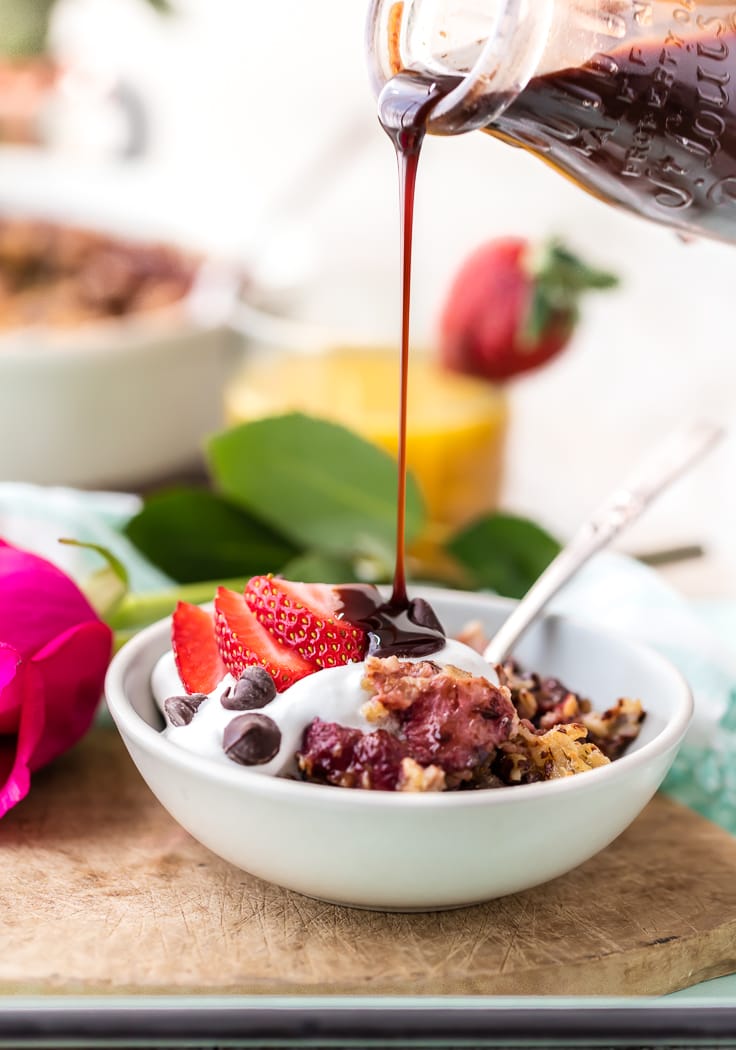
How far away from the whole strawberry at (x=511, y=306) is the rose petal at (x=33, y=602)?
2.66ft

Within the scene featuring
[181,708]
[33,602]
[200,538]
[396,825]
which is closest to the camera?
[396,825]

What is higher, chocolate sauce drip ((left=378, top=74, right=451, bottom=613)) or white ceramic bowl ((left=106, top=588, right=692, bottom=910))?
chocolate sauce drip ((left=378, top=74, right=451, bottom=613))

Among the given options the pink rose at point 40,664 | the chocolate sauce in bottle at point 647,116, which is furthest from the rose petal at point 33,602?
the chocolate sauce in bottle at point 647,116

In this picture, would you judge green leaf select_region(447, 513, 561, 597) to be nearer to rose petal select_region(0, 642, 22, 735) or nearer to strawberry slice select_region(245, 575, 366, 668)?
strawberry slice select_region(245, 575, 366, 668)

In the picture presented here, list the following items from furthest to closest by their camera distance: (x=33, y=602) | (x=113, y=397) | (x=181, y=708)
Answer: (x=113, y=397) < (x=33, y=602) < (x=181, y=708)

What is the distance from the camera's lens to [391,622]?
0.88m

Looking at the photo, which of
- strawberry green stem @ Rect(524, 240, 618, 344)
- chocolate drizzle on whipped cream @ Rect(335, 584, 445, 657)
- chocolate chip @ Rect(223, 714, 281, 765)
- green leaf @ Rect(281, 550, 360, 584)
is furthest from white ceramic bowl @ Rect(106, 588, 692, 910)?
strawberry green stem @ Rect(524, 240, 618, 344)

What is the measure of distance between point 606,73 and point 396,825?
0.53 metres

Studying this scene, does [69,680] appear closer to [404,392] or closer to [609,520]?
[404,392]

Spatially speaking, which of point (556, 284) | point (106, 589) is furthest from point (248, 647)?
point (556, 284)

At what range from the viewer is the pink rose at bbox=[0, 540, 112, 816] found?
0.87 m

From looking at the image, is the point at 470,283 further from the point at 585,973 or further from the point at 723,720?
the point at 585,973

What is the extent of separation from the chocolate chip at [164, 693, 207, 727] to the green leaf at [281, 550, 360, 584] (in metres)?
0.31

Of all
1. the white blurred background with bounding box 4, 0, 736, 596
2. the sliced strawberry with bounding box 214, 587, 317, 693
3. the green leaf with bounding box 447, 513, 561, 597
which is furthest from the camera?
the white blurred background with bounding box 4, 0, 736, 596
